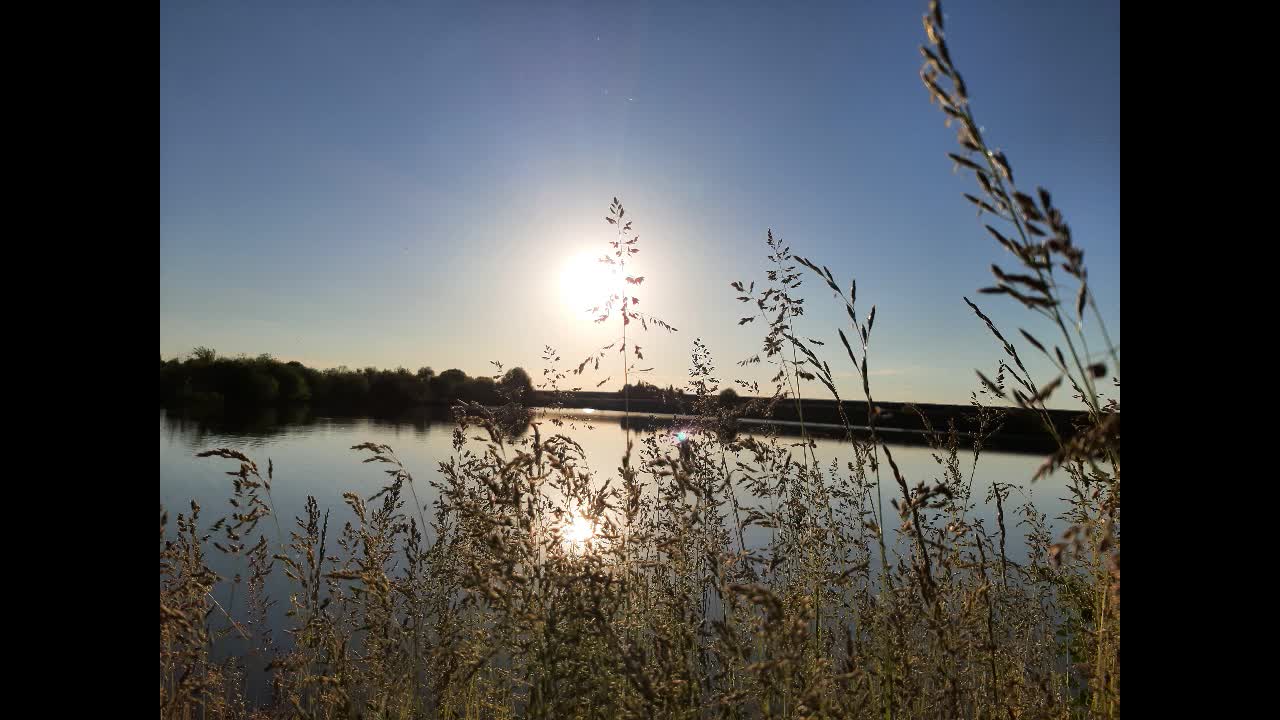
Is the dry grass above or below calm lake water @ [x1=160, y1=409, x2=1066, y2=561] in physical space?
above

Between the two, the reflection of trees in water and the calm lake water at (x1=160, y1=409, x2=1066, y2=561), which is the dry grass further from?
the calm lake water at (x1=160, y1=409, x2=1066, y2=561)

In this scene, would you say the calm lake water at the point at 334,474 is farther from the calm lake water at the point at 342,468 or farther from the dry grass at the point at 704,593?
the dry grass at the point at 704,593

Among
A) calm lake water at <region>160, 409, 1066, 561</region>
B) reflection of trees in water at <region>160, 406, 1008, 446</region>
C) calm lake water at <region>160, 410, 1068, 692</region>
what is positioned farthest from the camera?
calm lake water at <region>160, 409, 1066, 561</region>

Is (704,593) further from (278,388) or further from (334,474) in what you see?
(278,388)

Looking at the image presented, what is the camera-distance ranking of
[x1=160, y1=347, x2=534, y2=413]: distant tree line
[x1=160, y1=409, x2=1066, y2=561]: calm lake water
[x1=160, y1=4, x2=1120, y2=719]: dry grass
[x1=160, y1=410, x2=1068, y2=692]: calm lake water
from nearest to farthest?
1. [x1=160, y1=4, x2=1120, y2=719]: dry grass
2. [x1=160, y1=410, x2=1068, y2=692]: calm lake water
3. [x1=160, y1=409, x2=1066, y2=561]: calm lake water
4. [x1=160, y1=347, x2=534, y2=413]: distant tree line

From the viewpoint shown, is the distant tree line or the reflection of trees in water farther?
the distant tree line

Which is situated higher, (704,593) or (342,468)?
(704,593)

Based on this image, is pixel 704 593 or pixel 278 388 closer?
pixel 704 593

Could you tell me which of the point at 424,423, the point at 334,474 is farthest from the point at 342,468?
the point at 424,423

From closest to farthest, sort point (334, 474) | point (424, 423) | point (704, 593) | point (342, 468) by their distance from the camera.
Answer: point (704, 593)
point (334, 474)
point (342, 468)
point (424, 423)

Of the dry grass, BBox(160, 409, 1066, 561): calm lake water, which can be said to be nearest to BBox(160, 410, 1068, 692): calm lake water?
BBox(160, 409, 1066, 561): calm lake water
